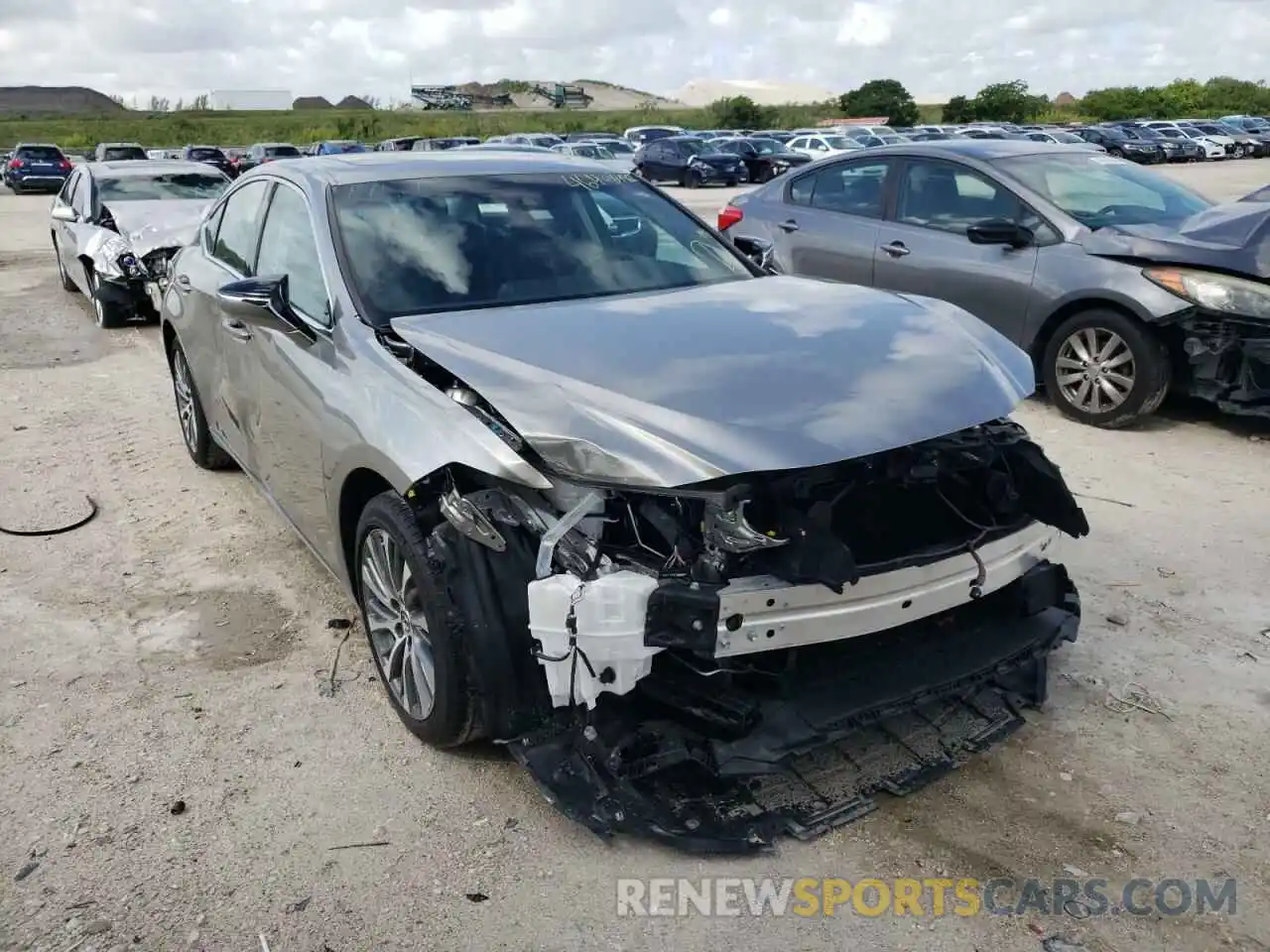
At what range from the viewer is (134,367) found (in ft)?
29.8

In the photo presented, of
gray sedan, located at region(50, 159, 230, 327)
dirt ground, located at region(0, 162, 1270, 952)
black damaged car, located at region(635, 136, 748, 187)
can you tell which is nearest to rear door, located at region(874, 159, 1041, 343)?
dirt ground, located at region(0, 162, 1270, 952)

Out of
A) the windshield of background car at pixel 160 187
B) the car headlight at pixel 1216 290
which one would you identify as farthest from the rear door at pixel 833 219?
the windshield of background car at pixel 160 187

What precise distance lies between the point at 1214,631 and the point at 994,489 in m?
1.47

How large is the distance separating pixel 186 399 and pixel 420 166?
2579mm

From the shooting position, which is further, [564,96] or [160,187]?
[564,96]

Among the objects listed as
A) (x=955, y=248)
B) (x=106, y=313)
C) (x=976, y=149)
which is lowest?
(x=106, y=313)

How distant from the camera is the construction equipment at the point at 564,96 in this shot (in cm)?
10875

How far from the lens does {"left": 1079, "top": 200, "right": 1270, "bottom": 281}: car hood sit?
6.07 meters

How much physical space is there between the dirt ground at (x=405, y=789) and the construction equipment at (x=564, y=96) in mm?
109187

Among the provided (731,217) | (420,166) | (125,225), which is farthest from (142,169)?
(420,166)

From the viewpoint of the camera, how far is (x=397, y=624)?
346cm

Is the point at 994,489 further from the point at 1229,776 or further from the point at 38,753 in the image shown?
the point at 38,753

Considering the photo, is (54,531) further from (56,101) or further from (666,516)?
(56,101)

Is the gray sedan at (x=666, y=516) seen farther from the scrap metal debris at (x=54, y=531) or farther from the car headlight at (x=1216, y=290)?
the car headlight at (x=1216, y=290)
